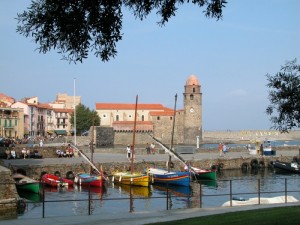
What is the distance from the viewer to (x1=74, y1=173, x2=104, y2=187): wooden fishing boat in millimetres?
31517

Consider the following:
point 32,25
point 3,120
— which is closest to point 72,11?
point 32,25

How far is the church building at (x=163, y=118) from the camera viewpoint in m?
108

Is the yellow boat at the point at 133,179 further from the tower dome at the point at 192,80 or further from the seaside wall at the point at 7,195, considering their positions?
the tower dome at the point at 192,80

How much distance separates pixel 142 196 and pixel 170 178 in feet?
16.4

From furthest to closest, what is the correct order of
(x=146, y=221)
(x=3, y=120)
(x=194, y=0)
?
(x=3, y=120) < (x=146, y=221) < (x=194, y=0)

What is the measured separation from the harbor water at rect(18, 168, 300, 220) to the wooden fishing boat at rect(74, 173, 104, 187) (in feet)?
2.05

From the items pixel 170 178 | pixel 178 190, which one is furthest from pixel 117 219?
pixel 170 178

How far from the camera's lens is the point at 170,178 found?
109ft

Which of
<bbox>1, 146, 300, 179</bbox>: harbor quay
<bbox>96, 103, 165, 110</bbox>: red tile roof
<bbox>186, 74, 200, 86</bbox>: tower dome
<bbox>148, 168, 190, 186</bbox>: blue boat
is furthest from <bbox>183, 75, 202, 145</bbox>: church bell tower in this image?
<bbox>148, 168, 190, 186</bbox>: blue boat

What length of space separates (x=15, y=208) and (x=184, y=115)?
296ft

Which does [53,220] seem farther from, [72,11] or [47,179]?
[47,179]

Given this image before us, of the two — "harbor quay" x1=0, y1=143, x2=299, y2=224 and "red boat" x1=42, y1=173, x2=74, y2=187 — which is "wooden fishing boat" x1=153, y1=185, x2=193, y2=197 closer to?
"harbor quay" x1=0, y1=143, x2=299, y2=224

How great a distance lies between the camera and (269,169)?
1876 inches

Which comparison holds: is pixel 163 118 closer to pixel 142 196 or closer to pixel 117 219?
pixel 142 196
